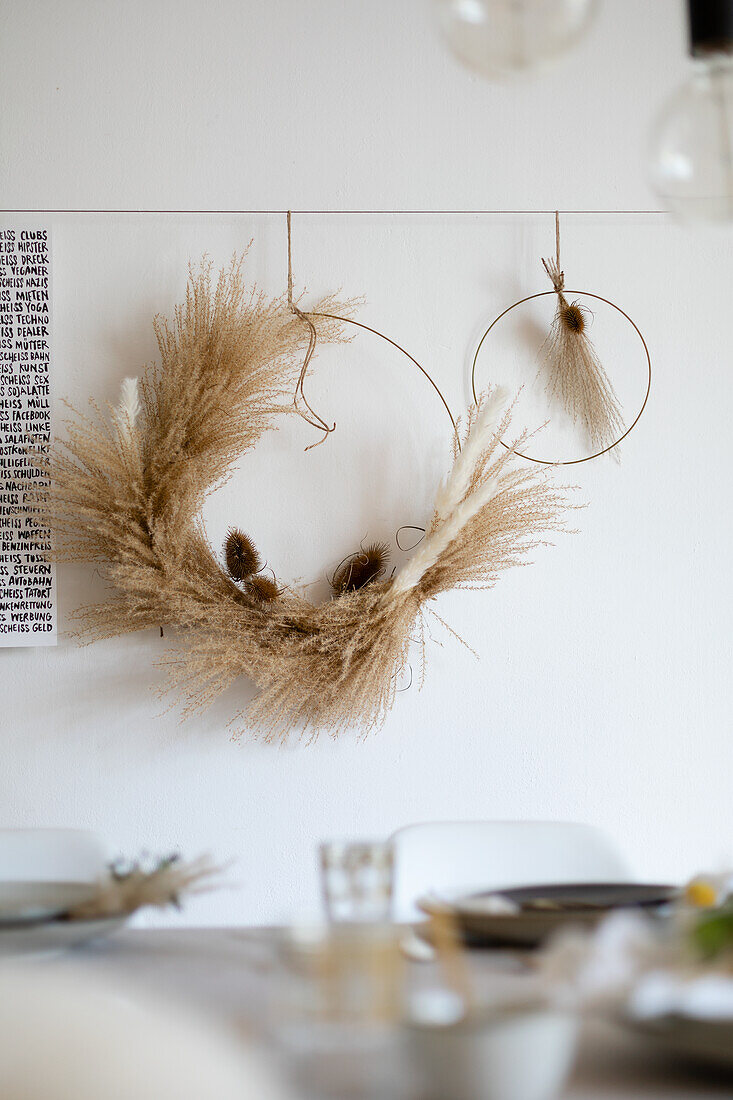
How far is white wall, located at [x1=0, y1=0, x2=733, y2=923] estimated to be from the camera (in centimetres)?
209

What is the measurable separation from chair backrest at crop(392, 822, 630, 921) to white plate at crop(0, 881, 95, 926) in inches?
20.1

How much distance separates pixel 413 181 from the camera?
217 cm

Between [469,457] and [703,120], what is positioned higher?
[703,120]

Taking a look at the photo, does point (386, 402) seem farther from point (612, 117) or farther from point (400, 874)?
point (400, 874)

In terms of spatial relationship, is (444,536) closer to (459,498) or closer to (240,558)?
(459,498)

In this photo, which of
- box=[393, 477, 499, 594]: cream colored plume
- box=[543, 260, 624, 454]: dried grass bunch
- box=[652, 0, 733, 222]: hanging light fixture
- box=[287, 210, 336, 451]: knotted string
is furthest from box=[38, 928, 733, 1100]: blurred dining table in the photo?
box=[543, 260, 624, 454]: dried grass bunch

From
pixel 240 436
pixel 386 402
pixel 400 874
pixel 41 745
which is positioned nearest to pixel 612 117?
pixel 386 402

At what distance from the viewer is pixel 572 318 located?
84.0 inches

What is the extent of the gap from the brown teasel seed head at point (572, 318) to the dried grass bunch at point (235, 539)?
0.26 m

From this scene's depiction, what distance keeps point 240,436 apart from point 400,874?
0.97 meters

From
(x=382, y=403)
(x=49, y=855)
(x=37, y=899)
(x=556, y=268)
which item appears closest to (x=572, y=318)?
(x=556, y=268)

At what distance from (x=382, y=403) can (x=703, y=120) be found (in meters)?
1.24

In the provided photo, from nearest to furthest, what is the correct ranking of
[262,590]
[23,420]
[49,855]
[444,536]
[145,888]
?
[145,888]
[49,855]
[444,536]
[262,590]
[23,420]

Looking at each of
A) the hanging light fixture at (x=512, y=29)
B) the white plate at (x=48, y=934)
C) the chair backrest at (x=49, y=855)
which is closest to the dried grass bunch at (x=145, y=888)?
the white plate at (x=48, y=934)
